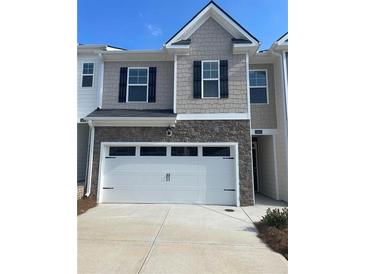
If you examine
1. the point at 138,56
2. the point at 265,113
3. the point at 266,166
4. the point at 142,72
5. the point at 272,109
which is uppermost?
the point at 138,56

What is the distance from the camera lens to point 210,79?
970 cm

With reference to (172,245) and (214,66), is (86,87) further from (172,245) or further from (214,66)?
(172,245)

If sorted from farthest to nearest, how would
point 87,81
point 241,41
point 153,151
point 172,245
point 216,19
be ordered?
point 87,81, point 216,19, point 241,41, point 153,151, point 172,245

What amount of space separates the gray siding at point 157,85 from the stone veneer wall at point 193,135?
4.07 feet

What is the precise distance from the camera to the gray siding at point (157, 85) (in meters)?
10.2

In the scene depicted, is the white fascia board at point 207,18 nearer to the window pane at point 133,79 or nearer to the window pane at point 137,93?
the window pane at point 133,79

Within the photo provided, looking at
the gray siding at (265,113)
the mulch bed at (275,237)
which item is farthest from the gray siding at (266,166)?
the mulch bed at (275,237)

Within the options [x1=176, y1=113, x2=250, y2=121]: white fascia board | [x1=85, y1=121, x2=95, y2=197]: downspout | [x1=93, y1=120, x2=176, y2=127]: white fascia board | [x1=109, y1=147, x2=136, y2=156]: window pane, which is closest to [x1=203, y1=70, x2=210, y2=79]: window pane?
[x1=176, y1=113, x2=250, y2=121]: white fascia board

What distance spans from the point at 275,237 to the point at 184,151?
5.12 meters

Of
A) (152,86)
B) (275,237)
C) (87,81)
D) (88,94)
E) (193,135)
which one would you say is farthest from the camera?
(87,81)

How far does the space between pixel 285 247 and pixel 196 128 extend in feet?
18.8

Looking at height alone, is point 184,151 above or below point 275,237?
above

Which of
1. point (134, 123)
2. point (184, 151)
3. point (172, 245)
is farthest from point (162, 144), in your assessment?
point (172, 245)

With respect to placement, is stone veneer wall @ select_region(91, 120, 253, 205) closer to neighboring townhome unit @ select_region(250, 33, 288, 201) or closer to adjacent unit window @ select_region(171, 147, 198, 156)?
adjacent unit window @ select_region(171, 147, 198, 156)
